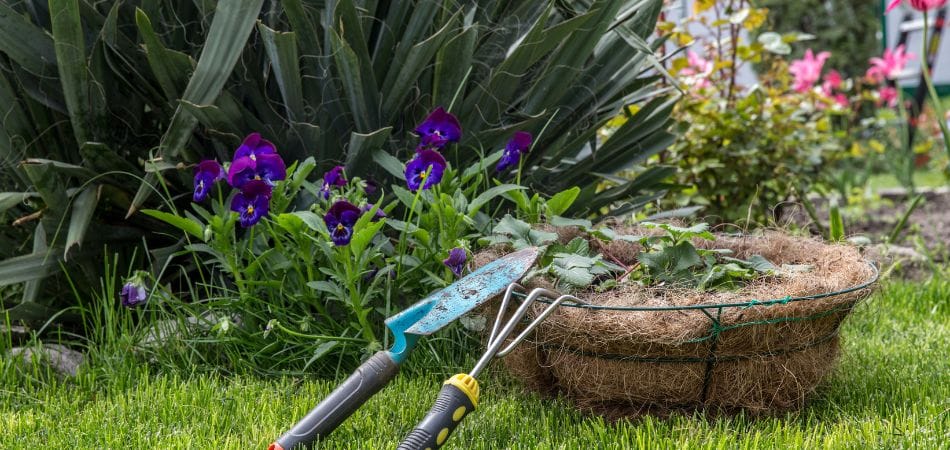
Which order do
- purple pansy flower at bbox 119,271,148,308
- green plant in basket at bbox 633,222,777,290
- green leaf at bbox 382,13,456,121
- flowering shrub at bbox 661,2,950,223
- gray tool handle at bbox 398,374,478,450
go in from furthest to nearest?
flowering shrub at bbox 661,2,950,223 < green leaf at bbox 382,13,456,121 < purple pansy flower at bbox 119,271,148,308 < green plant in basket at bbox 633,222,777,290 < gray tool handle at bbox 398,374,478,450

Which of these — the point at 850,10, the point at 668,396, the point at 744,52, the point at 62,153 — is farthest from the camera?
the point at 850,10

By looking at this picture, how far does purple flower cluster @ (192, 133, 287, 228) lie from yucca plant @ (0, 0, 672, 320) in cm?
19

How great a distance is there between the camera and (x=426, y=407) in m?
1.88

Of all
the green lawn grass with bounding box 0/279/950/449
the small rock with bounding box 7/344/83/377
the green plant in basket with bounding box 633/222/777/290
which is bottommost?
the small rock with bounding box 7/344/83/377

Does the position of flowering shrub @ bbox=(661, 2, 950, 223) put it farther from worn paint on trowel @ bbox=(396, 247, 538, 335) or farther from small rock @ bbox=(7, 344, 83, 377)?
small rock @ bbox=(7, 344, 83, 377)

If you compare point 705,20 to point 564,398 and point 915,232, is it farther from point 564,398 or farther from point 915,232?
point 564,398

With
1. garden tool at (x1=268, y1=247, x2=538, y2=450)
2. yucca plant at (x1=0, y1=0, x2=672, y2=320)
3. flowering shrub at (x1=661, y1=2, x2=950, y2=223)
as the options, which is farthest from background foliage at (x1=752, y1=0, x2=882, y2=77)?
garden tool at (x1=268, y1=247, x2=538, y2=450)

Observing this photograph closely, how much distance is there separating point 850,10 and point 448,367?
6.74 meters

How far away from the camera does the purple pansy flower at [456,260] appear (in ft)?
6.27

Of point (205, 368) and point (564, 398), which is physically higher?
point (564, 398)

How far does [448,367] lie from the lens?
2.08 m

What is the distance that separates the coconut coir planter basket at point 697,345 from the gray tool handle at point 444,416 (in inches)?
11.5

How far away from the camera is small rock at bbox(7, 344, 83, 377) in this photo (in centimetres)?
220

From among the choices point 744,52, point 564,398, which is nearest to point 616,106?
point 744,52
